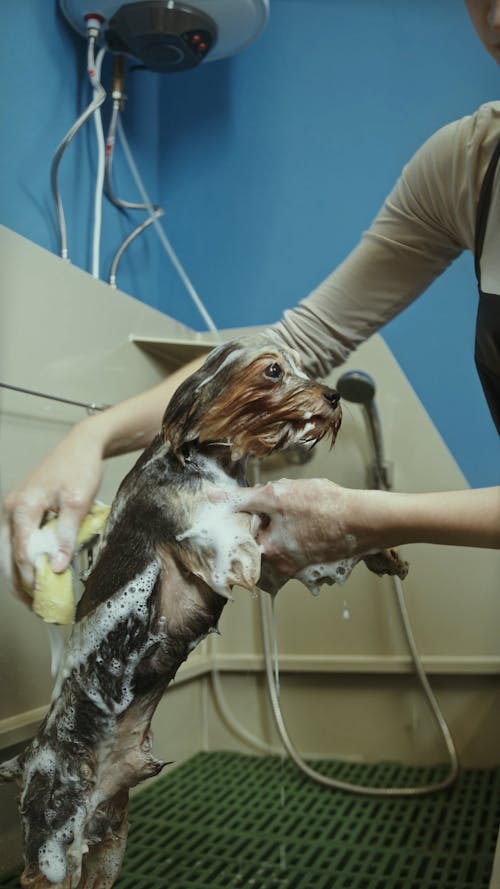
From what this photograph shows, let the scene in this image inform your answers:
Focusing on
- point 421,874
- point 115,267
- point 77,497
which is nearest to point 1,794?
point 77,497

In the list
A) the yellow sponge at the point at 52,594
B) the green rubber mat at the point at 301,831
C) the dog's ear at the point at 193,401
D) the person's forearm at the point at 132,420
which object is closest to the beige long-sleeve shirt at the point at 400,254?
the person's forearm at the point at 132,420

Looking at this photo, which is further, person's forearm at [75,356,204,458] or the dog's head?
person's forearm at [75,356,204,458]

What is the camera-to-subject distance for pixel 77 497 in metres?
0.76

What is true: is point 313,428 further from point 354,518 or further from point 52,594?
point 52,594

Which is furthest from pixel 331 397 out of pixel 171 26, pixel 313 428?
pixel 171 26

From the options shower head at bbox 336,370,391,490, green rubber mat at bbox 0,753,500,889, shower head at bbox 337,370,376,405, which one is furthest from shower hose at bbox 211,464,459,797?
shower head at bbox 337,370,376,405

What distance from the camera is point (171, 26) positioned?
1247mm

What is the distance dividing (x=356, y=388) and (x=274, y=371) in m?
0.67

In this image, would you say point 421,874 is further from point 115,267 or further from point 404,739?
point 115,267

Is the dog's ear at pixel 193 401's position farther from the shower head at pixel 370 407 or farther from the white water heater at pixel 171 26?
the white water heater at pixel 171 26

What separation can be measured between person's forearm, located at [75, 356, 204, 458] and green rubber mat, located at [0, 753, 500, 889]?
0.52 meters

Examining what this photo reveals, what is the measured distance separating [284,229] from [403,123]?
27 centimetres

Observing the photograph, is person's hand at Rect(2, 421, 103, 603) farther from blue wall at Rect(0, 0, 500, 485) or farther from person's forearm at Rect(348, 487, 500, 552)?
blue wall at Rect(0, 0, 500, 485)

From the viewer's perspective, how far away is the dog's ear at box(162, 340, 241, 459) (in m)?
0.65
